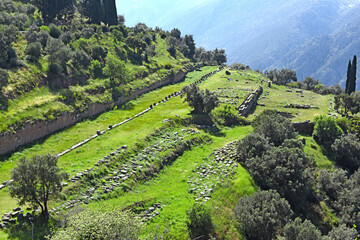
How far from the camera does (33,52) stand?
165ft

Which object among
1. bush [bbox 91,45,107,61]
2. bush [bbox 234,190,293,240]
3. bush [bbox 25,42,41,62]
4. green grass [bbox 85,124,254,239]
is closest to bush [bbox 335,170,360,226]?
bush [bbox 234,190,293,240]

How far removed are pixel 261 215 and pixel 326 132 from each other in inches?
1337

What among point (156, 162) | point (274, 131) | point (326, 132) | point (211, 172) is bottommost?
point (211, 172)

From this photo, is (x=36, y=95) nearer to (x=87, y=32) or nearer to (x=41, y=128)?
(x=41, y=128)

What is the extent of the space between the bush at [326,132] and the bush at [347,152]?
2406 mm

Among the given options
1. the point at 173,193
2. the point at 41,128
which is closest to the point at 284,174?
the point at 173,193

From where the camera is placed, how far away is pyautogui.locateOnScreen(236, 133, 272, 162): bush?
3828cm

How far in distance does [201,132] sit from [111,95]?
21.0m

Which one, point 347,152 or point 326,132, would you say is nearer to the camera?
point 347,152

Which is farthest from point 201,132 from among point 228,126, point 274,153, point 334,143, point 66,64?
point 66,64

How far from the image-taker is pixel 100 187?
96.4 ft

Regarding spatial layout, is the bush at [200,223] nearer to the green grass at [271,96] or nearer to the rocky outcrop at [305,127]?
the green grass at [271,96]

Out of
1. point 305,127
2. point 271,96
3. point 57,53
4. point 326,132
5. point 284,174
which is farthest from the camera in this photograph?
point 271,96

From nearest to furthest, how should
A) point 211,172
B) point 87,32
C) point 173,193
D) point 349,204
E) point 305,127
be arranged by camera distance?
1. point 173,193
2. point 211,172
3. point 349,204
4. point 305,127
5. point 87,32
